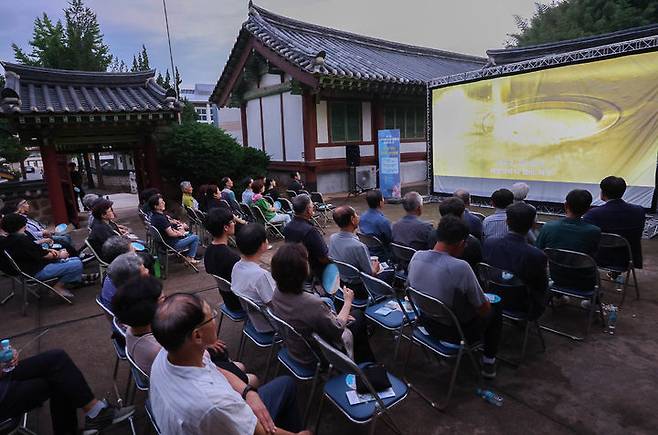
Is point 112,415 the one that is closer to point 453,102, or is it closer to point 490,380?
point 490,380

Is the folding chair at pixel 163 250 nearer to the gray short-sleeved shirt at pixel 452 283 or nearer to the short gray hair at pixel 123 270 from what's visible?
the short gray hair at pixel 123 270

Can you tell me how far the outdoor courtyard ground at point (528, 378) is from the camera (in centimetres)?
234

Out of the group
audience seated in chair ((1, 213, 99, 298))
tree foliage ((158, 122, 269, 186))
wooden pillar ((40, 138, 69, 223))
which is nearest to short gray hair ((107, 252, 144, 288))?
audience seated in chair ((1, 213, 99, 298))

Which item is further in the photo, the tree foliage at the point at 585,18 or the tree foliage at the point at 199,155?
the tree foliage at the point at 585,18

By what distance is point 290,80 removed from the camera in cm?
1103

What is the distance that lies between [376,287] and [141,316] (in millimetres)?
1636

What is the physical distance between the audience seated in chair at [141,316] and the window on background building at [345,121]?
9700 mm

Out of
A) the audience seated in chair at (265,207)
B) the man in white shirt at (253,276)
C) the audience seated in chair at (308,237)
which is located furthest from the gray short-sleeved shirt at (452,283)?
the audience seated in chair at (265,207)

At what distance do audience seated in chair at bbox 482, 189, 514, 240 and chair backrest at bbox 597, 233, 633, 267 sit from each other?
881mm

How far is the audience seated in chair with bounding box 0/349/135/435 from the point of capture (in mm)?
2164

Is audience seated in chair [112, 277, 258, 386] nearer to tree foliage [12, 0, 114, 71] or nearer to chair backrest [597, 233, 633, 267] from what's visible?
chair backrest [597, 233, 633, 267]

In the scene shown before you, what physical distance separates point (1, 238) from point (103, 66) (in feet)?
46.9

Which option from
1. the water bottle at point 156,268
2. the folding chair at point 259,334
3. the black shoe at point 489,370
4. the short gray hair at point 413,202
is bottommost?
the black shoe at point 489,370

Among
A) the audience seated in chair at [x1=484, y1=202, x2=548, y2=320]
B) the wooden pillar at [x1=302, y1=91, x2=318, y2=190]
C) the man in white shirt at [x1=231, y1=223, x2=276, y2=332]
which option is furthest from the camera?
the wooden pillar at [x1=302, y1=91, x2=318, y2=190]
